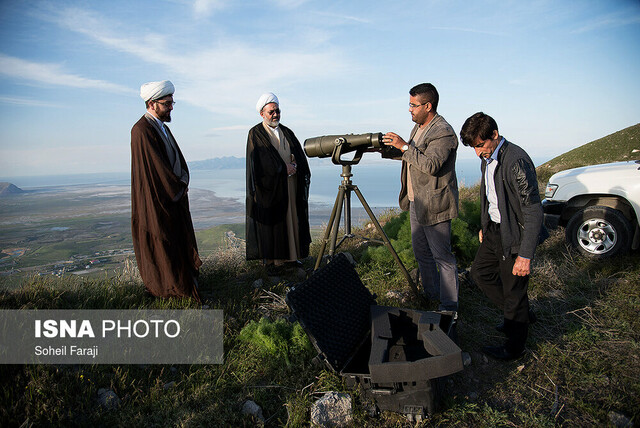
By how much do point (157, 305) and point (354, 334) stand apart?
2.05 meters

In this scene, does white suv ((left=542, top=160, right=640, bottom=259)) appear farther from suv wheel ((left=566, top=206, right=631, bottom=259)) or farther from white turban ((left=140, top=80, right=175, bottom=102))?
white turban ((left=140, top=80, right=175, bottom=102))

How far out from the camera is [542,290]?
13.4 feet

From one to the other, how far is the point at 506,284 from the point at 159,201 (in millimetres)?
3175

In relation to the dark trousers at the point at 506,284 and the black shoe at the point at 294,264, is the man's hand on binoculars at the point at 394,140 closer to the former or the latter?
the dark trousers at the point at 506,284

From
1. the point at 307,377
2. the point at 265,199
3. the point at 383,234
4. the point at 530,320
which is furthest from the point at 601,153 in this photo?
the point at 307,377

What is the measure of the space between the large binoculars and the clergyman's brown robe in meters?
1.42

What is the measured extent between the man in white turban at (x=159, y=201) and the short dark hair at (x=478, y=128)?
2.72 meters

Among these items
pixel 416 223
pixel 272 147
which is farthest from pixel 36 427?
pixel 272 147

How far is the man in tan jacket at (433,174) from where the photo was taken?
3.07m

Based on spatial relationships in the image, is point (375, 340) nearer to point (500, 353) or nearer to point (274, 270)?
point (500, 353)

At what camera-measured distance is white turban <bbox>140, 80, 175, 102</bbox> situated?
11.9ft

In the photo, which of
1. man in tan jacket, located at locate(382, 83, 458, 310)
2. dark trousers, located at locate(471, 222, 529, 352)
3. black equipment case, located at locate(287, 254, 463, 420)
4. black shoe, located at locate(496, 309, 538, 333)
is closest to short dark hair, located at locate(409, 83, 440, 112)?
man in tan jacket, located at locate(382, 83, 458, 310)

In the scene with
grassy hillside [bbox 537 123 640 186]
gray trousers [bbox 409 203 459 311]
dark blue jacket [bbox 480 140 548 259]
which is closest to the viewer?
dark blue jacket [bbox 480 140 548 259]

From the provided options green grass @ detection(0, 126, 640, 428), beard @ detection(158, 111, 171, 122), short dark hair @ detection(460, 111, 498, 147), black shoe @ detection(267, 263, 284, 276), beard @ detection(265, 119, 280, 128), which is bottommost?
green grass @ detection(0, 126, 640, 428)
